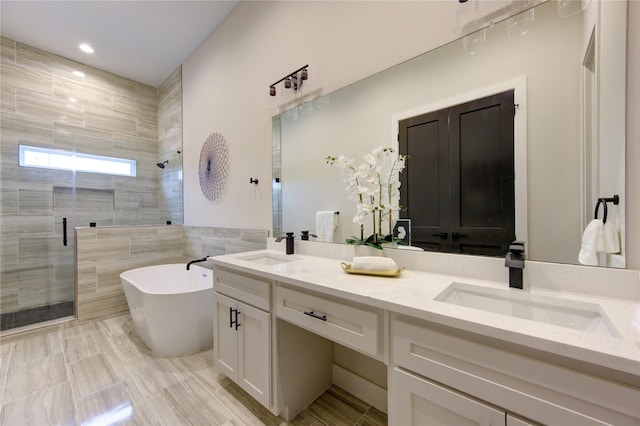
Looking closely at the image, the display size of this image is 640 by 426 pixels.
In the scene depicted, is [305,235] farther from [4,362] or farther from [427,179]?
[4,362]

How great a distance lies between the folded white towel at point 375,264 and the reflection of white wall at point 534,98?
0.43 m

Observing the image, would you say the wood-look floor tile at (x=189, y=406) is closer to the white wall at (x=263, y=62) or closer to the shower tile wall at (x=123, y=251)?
the shower tile wall at (x=123, y=251)

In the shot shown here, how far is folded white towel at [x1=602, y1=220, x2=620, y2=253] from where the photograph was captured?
34.5 inches

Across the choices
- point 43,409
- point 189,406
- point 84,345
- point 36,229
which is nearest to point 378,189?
point 189,406

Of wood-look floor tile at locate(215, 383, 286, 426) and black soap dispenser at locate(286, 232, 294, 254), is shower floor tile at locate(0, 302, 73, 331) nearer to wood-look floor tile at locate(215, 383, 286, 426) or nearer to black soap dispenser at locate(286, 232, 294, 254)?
wood-look floor tile at locate(215, 383, 286, 426)

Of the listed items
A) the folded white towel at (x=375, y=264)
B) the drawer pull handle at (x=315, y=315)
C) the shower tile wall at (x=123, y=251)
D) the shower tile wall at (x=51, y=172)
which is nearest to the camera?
the drawer pull handle at (x=315, y=315)

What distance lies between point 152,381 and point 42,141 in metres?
3.17

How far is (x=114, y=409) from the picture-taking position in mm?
1498

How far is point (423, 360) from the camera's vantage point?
79 cm

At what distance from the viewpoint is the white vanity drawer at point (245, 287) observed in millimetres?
1336

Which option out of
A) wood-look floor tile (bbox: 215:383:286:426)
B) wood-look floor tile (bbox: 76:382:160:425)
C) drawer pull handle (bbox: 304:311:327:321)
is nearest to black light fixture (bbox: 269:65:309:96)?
drawer pull handle (bbox: 304:311:327:321)

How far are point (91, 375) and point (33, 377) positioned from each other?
0.39m

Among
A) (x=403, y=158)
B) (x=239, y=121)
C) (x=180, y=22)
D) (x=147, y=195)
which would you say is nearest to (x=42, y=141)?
(x=147, y=195)

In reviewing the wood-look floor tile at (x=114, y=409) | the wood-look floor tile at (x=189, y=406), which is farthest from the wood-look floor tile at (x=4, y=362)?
the wood-look floor tile at (x=189, y=406)
